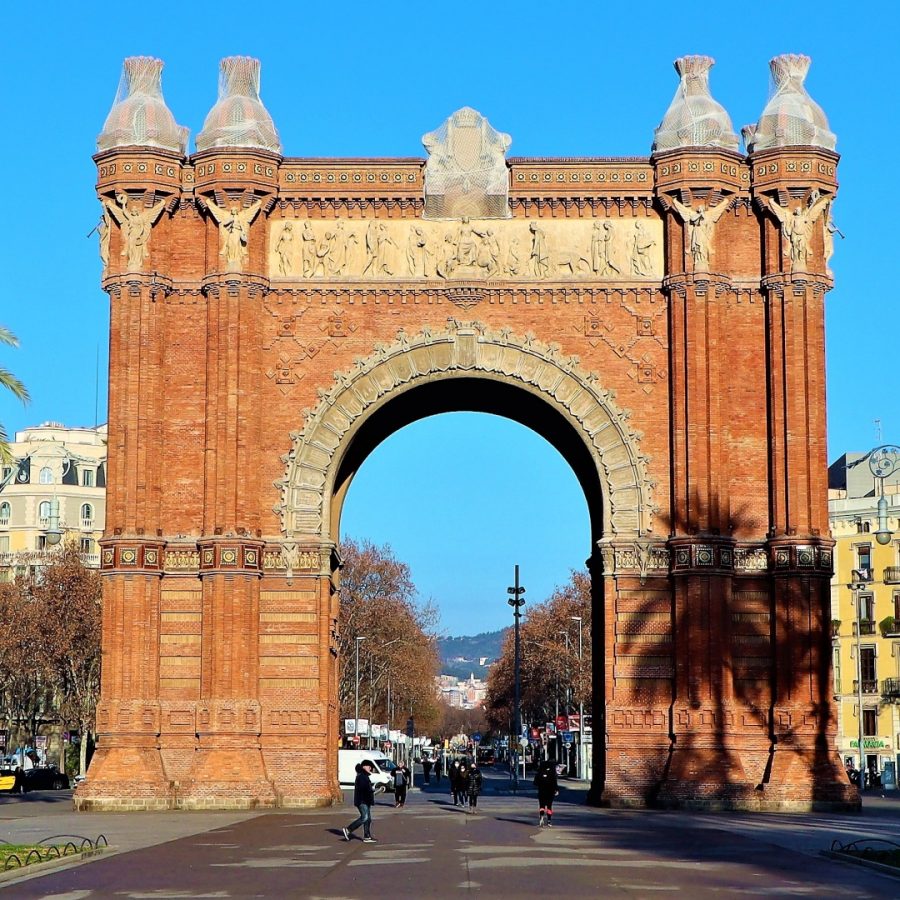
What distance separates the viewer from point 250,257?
4497 cm

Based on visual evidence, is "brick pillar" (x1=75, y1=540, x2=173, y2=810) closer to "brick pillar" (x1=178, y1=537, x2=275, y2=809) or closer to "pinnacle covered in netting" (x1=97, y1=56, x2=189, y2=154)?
"brick pillar" (x1=178, y1=537, x2=275, y2=809)

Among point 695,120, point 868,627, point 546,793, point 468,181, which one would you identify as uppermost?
point 695,120

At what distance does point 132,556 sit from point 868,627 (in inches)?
2141

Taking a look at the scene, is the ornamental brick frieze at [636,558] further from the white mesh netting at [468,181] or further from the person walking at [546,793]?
the white mesh netting at [468,181]

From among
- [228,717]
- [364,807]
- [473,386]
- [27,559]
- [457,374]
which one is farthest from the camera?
[27,559]

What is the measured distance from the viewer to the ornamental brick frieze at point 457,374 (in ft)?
147

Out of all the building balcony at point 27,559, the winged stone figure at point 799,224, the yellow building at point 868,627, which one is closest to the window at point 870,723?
the yellow building at point 868,627

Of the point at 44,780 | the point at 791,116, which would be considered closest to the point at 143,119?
the point at 791,116

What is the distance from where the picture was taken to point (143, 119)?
45219 mm

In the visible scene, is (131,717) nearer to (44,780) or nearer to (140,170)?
(140,170)

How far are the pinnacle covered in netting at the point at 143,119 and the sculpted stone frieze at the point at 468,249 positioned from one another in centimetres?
354

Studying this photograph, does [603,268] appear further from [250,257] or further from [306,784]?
[306,784]

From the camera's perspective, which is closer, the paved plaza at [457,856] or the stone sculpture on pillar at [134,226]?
the paved plaza at [457,856]

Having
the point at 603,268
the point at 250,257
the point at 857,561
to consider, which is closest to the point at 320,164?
the point at 250,257
